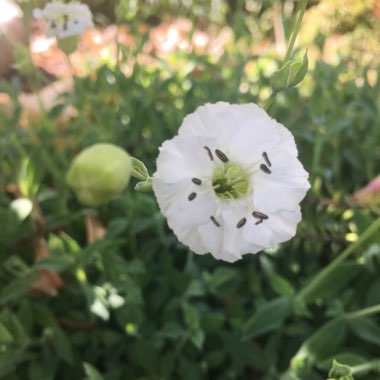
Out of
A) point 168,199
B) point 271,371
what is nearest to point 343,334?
point 271,371

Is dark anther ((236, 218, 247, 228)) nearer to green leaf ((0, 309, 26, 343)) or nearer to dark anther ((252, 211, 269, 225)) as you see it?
dark anther ((252, 211, 269, 225))

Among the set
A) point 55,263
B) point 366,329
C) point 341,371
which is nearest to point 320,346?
point 366,329

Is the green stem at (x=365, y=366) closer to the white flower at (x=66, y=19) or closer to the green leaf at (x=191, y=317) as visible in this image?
the green leaf at (x=191, y=317)

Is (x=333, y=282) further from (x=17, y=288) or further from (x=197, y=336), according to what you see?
(x=17, y=288)

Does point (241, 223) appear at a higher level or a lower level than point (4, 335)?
higher

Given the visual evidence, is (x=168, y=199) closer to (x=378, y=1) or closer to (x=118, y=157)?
(x=118, y=157)

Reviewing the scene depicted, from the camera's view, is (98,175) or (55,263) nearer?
(98,175)

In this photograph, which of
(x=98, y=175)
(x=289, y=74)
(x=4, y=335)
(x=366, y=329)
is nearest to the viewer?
(x=98, y=175)

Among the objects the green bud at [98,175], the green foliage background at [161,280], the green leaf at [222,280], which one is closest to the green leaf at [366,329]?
the green foliage background at [161,280]
